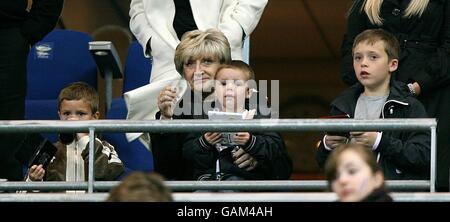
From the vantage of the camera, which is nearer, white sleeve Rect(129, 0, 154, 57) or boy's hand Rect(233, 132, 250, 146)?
boy's hand Rect(233, 132, 250, 146)

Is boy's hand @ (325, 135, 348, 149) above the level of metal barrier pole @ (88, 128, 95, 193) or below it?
above

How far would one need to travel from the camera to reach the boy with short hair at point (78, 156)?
8.85 m

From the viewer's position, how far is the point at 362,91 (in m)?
8.57

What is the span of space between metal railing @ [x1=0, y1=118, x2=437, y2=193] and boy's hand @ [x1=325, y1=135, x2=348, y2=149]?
41 cm

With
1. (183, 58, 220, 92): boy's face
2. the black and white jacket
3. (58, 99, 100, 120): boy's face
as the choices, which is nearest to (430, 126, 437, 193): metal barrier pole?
the black and white jacket

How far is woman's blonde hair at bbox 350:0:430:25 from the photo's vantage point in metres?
8.98

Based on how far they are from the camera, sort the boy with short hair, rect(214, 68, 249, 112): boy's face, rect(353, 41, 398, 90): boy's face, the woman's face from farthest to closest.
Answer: the boy with short hair, rect(353, 41, 398, 90): boy's face, rect(214, 68, 249, 112): boy's face, the woman's face

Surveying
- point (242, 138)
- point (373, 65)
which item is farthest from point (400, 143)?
point (242, 138)

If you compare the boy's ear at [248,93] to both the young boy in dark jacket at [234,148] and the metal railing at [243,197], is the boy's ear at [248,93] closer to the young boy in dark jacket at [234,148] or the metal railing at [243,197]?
the young boy in dark jacket at [234,148]

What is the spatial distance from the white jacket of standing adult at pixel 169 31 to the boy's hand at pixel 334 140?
1.20m

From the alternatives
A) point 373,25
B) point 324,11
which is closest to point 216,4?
point 373,25

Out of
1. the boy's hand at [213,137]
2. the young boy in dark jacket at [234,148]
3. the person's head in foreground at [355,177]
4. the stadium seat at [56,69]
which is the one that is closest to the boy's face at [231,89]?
the young boy in dark jacket at [234,148]

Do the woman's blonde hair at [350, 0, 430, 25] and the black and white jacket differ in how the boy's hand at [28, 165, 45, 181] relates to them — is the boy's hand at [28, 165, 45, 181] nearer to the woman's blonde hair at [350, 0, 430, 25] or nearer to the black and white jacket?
the black and white jacket

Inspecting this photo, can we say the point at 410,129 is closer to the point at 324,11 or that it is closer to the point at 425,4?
the point at 425,4
